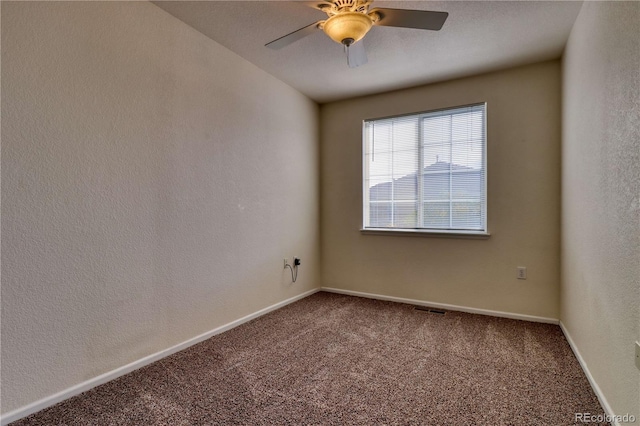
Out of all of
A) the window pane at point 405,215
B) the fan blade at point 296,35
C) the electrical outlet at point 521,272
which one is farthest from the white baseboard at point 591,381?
the fan blade at point 296,35

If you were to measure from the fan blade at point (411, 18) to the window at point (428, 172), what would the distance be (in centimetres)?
180

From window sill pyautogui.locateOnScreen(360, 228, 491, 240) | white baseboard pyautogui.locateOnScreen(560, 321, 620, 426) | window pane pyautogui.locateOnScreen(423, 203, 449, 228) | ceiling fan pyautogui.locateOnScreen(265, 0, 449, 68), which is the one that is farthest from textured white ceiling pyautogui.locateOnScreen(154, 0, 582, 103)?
white baseboard pyautogui.locateOnScreen(560, 321, 620, 426)

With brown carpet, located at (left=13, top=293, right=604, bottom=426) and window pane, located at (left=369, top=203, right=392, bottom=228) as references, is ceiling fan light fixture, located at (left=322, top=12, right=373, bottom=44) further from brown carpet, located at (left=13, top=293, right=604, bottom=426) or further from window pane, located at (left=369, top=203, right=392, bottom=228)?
window pane, located at (left=369, top=203, right=392, bottom=228)

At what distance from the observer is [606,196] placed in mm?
1649

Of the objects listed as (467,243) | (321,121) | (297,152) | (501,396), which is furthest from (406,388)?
(321,121)

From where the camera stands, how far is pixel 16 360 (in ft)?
5.10

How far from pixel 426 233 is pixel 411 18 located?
2.22 m

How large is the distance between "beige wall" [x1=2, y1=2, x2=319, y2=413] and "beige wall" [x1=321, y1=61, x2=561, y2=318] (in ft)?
4.65

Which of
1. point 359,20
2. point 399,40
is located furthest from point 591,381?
point 399,40

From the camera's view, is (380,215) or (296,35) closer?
(296,35)

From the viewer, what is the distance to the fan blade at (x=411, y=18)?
1641mm

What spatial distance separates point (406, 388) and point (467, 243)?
1.87 metres

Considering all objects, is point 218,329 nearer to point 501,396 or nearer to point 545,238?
point 501,396

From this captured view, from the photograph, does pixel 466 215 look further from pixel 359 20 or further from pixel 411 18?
pixel 359 20
